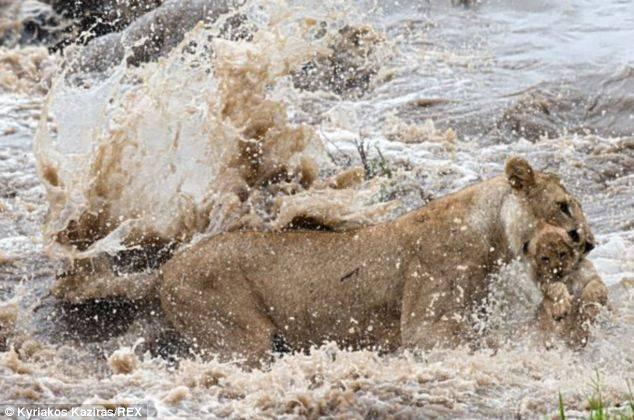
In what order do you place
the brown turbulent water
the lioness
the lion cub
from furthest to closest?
the lioness
the lion cub
the brown turbulent water

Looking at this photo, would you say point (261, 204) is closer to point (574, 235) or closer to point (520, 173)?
point (520, 173)

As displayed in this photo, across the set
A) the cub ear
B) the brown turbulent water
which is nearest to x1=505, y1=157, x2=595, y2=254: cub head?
the cub ear

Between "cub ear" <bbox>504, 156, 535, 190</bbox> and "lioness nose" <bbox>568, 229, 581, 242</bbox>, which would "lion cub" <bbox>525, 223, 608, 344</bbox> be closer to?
"lioness nose" <bbox>568, 229, 581, 242</bbox>

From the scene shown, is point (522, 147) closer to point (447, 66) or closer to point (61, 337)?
point (447, 66)

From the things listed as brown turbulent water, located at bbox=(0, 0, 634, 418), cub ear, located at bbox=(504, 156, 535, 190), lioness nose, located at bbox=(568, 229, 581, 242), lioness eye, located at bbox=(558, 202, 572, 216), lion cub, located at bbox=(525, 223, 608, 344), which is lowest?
brown turbulent water, located at bbox=(0, 0, 634, 418)

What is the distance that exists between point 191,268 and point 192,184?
802mm

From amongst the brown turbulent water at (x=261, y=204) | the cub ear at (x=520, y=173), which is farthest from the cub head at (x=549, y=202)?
the brown turbulent water at (x=261, y=204)

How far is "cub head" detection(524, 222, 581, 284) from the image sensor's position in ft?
18.6

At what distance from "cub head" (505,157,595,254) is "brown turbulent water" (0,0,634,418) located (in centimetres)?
29

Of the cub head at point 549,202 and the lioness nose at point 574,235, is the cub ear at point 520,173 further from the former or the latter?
the lioness nose at point 574,235

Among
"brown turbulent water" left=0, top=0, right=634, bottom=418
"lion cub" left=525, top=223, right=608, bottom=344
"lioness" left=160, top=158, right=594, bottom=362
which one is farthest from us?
"lioness" left=160, top=158, right=594, bottom=362

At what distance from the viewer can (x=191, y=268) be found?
6102mm

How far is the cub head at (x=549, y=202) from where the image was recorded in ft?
18.9

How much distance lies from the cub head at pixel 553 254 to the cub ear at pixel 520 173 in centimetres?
24
